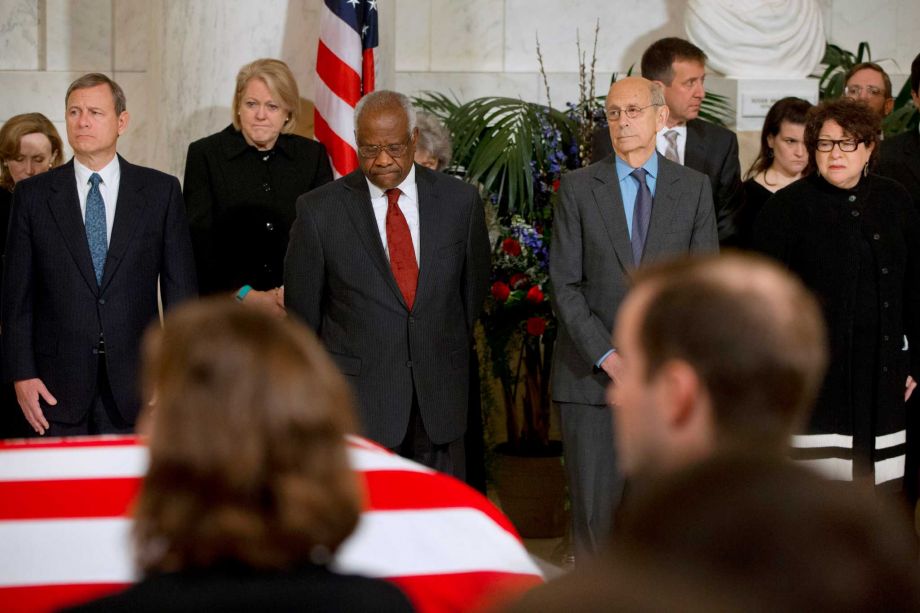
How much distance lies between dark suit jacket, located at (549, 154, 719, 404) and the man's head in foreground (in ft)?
9.97

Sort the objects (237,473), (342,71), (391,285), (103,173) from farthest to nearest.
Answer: (342,71)
(103,173)
(391,285)
(237,473)


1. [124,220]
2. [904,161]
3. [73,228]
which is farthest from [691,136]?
[73,228]

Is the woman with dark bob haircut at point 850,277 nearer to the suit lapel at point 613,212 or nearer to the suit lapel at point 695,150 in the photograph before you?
the suit lapel at point 613,212

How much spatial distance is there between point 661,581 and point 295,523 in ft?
1.69

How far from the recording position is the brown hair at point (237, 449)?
4.75 ft

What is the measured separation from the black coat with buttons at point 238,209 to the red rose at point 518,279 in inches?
38.1

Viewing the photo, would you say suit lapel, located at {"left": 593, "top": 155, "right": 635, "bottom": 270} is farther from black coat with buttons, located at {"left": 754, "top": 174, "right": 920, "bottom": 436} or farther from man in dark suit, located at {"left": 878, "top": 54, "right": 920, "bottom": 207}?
man in dark suit, located at {"left": 878, "top": 54, "right": 920, "bottom": 207}

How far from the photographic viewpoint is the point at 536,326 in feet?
18.4

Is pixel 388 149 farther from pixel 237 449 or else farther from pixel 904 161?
pixel 237 449

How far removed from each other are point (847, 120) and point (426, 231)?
1.49 m

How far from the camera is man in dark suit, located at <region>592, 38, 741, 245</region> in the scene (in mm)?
5445

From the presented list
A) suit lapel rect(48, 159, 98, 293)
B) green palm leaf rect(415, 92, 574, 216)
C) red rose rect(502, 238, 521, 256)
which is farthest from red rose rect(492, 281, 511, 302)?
suit lapel rect(48, 159, 98, 293)

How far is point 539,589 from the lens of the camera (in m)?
1.18

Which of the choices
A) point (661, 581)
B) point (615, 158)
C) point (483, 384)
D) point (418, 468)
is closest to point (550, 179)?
point (483, 384)
